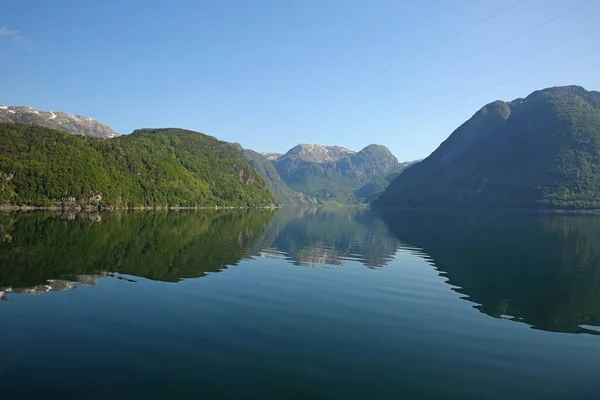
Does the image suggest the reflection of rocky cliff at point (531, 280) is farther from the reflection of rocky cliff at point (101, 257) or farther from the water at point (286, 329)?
the reflection of rocky cliff at point (101, 257)

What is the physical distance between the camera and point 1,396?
1412 centimetres

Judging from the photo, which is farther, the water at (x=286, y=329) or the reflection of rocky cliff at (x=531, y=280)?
the reflection of rocky cliff at (x=531, y=280)

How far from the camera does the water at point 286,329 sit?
16.4 meters

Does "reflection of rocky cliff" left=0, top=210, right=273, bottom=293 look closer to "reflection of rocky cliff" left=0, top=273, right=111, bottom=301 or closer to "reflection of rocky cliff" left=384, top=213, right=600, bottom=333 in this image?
"reflection of rocky cliff" left=0, top=273, right=111, bottom=301

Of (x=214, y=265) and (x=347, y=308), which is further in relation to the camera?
(x=214, y=265)

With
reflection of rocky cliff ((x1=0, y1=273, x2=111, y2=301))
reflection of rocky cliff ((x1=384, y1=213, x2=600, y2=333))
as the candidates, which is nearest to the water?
reflection of rocky cliff ((x1=0, y1=273, x2=111, y2=301))

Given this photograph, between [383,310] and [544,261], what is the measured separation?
39.3 metres

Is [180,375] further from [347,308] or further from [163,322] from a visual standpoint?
[347,308]

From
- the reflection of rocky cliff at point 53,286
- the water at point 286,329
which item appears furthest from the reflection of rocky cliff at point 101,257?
the water at point 286,329

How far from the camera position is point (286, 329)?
23375mm

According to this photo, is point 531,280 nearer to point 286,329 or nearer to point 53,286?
point 286,329

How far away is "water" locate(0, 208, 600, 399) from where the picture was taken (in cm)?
1642

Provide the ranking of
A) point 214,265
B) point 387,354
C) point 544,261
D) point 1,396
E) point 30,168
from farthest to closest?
point 30,168 → point 544,261 → point 214,265 → point 387,354 → point 1,396

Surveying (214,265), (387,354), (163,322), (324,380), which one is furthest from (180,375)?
(214,265)
